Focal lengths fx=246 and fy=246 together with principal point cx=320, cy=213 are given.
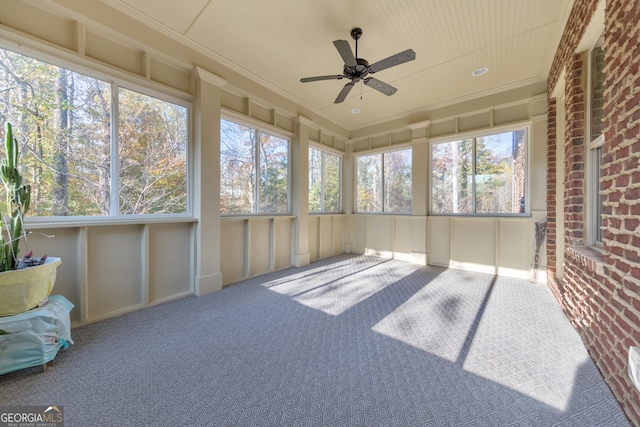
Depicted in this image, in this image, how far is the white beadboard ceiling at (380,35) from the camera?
256 cm

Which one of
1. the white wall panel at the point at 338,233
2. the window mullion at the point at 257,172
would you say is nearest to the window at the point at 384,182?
the white wall panel at the point at 338,233

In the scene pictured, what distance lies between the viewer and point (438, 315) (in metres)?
2.66

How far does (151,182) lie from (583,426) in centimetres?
411

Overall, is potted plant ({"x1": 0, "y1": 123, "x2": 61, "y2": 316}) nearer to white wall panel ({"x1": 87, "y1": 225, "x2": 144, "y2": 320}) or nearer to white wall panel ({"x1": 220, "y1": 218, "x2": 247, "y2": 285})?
white wall panel ({"x1": 87, "y1": 225, "x2": 144, "y2": 320})

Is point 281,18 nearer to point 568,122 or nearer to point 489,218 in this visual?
point 568,122

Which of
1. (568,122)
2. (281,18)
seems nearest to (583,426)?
(568,122)

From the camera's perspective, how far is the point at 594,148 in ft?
7.68

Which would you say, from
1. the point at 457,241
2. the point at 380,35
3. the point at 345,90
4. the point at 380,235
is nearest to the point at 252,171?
the point at 345,90

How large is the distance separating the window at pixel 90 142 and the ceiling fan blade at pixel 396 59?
8.33ft

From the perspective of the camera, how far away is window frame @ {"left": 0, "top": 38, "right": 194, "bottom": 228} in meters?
2.24

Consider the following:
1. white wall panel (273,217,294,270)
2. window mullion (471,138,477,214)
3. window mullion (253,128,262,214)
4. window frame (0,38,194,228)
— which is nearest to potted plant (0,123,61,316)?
window frame (0,38,194,228)

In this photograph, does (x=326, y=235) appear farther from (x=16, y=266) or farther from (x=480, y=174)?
(x=16, y=266)

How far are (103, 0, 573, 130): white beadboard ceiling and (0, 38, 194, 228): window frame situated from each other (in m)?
0.67

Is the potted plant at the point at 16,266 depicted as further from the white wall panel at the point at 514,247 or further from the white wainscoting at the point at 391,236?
the white wall panel at the point at 514,247
